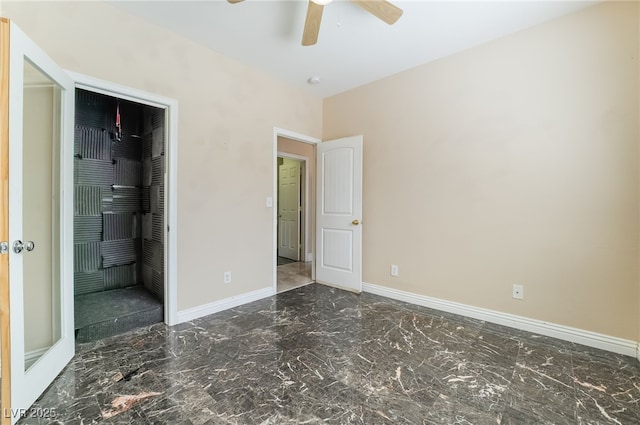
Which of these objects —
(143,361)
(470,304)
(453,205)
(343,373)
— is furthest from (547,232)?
(143,361)

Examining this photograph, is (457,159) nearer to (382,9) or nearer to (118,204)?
(382,9)

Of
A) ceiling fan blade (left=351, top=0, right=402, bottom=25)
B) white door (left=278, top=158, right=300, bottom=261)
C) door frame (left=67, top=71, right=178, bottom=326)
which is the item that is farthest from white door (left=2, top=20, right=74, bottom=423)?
white door (left=278, top=158, right=300, bottom=261)

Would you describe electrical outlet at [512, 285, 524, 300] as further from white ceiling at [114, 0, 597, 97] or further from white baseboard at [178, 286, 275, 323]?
white baseboard at [178, 286, 275, 323]

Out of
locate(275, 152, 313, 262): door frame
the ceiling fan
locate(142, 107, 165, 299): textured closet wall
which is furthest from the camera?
locate(275, 152, 313, 262): door frame

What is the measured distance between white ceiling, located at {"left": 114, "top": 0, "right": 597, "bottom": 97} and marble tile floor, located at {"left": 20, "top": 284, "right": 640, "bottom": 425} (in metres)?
2.72

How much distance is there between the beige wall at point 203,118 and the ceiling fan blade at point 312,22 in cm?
118

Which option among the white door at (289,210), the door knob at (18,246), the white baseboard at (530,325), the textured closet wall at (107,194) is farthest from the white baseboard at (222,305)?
the white door at (289,210)

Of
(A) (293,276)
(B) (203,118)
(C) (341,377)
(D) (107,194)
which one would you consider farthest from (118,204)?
(C) (341,377)

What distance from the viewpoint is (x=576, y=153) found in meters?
2.24

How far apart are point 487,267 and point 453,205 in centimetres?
69

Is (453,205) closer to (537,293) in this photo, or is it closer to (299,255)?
(537,293)

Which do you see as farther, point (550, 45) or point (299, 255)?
point (299, 255)

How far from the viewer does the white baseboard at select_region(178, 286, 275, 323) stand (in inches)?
104

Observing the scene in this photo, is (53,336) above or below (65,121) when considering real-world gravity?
below
